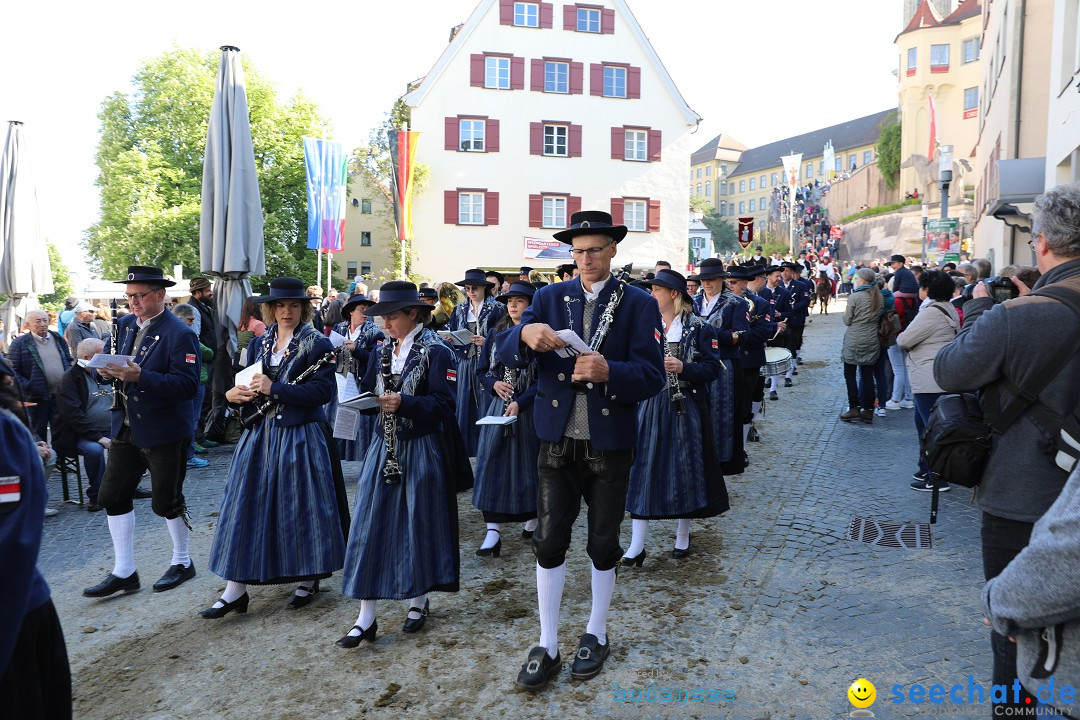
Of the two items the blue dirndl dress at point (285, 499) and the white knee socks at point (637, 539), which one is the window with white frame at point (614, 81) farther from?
the blue dirndl dress at point (285, 499)

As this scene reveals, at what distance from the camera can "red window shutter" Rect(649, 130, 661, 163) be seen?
3375cm

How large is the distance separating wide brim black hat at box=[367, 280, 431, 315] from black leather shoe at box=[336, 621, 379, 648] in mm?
1765

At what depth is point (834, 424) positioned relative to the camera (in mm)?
11000

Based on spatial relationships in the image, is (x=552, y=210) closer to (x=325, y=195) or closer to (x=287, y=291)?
(x=325, y=195)

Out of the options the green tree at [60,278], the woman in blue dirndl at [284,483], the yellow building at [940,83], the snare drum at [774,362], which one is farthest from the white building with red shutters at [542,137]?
the green tree at [60,278]

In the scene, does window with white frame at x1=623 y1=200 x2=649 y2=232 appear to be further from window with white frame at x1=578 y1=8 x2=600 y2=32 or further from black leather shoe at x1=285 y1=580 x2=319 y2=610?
black leather shoe at x1=285 y1=580 x2=319 y2=610

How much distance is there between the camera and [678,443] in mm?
5746

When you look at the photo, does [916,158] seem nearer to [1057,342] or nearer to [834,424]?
[834,424]

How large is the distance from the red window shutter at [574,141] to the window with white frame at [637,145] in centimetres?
203

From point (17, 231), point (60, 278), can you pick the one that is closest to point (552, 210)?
point (17, 231)

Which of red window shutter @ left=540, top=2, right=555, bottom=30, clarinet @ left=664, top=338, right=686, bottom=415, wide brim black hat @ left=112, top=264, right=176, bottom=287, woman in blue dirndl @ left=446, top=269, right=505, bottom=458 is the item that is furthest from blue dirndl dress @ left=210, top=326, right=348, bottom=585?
red window shutter @ left=540, top=2, right=555, bottom=30

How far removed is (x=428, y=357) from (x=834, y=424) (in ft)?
26.0

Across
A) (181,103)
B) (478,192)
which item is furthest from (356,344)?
(181,103)

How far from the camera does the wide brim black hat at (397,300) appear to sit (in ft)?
15.2
